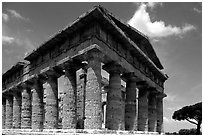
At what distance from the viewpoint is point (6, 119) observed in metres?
30.2

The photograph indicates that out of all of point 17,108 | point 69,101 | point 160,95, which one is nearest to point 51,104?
point 69,101

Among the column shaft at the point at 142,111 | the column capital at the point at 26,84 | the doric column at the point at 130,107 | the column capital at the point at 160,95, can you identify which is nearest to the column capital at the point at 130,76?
the doric column at the point at 130,107

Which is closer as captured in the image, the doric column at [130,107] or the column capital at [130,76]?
the column capital at [130,76]

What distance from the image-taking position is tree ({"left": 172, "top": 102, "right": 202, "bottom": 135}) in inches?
1663

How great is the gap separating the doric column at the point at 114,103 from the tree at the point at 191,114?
27.0m

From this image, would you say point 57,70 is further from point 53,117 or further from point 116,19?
point 116,19

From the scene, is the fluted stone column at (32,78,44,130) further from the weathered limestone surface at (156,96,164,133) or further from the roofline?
the weathered limestone surface at (156,96,164,133)

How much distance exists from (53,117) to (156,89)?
457 inches

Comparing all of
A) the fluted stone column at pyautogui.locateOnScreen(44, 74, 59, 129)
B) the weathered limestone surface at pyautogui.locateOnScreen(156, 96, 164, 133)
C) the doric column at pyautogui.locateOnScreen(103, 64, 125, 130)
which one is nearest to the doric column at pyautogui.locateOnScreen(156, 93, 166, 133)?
the weathered limestone surface at pyautogui.locateOnScreen(156, 96, 164, 133)

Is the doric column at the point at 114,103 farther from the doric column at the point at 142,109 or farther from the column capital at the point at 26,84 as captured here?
the column capital at the point at 26,84

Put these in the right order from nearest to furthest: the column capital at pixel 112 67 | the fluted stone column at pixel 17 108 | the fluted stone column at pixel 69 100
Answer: the fluted stone column at pixel 69 100, the column capital at pixel 112 67, the fluted stone column at pixel 17 108

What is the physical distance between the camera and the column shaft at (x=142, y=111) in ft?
79.1

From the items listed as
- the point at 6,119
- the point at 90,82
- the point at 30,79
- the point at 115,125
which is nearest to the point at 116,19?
the point at 90,82

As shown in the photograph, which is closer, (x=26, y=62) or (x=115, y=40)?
(x=115, y=40)
